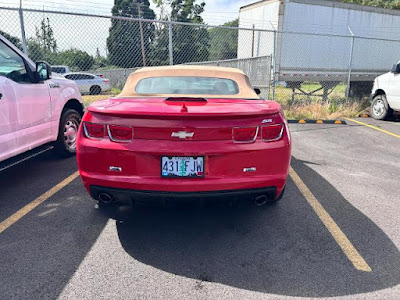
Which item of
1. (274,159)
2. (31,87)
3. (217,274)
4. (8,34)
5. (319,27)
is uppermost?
(319,27)

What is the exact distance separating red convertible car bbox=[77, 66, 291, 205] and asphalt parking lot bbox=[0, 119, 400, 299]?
0.41 meters

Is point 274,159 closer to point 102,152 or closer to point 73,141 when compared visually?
point 102,152

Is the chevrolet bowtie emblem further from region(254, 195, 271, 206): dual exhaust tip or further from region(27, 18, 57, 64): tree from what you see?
region(27, 18, 57, 64): tree

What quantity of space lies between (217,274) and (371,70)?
13.7 meters

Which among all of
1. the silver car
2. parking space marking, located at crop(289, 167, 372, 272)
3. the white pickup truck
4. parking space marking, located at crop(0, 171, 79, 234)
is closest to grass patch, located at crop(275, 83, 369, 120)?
parking space marking, located at crop(289, 167, 372, 272)

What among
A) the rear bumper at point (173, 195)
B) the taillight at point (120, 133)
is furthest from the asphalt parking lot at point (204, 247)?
the taillight at point (120, 133)

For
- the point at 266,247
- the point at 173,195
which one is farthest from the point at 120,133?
the point at 266,247

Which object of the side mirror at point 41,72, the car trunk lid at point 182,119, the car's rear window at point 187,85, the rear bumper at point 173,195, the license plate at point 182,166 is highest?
the side mirror at point 41,72

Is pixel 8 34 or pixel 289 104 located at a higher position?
pixel 8 34

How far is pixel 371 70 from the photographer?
43.7 ft

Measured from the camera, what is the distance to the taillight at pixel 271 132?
2682 millimetres

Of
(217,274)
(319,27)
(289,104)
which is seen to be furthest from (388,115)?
(217,274)

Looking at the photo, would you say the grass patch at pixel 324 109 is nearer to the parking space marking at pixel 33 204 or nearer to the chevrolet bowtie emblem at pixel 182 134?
the parking space marking at pixel 33 204

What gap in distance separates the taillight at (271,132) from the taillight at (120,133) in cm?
110
